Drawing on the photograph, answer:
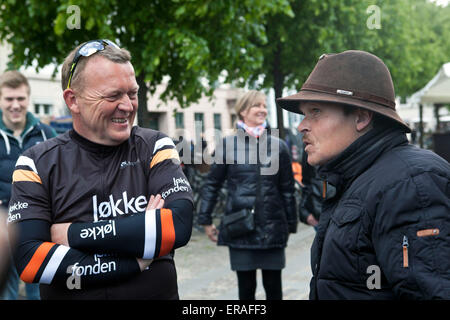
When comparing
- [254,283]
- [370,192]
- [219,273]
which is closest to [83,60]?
[370,192]

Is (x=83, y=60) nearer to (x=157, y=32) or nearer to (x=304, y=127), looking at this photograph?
(x=304, y=127)

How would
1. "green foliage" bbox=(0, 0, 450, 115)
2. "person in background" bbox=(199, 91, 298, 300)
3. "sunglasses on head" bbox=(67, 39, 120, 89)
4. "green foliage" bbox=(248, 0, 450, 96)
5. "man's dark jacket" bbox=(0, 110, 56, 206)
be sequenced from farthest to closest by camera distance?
"green foliage" bbox=(248, 0, 450, 96), "green foliage" bbox=(0, 0, 450, 115), "person in background" bbox=(199, 91, 298, 300), "man's dark jacket" bbox=(0, 110, 56, 206), "sunglasses on head" bbox=(67, 39, 120, 89)

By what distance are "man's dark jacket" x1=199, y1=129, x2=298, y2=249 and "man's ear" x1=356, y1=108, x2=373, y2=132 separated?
2471mm

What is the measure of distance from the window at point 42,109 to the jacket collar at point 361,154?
2338cm

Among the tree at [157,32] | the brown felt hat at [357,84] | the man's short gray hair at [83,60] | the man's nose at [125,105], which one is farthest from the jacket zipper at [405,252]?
the tree at [157,32]

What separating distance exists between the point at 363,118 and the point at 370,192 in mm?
340

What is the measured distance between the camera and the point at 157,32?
7711 mm

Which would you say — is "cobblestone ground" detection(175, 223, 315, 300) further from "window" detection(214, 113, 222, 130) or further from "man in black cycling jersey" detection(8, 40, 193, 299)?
"window" detection(214, 113, 222, 130)

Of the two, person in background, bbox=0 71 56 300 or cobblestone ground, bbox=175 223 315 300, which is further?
cobblestone ground, bbox=175 223 315 300

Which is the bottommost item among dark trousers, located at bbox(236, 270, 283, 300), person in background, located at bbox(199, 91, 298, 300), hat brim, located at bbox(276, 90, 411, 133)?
dark trousers, located at bbox(236, 270, 283, 300)

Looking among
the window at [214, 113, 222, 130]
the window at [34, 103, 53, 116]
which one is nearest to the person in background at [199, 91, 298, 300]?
the window at [34, 103, 53, 116]

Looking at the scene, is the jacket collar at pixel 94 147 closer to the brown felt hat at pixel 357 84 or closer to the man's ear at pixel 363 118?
the brown felt hat at pixel 357 84

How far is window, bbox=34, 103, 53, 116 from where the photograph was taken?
23.7 metres

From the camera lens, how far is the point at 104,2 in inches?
277
